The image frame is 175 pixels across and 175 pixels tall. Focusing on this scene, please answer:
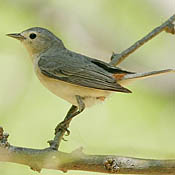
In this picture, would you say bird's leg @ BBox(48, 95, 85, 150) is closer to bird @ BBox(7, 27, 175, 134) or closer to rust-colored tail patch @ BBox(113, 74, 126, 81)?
bird @ BBox(7, 27, 175, 134)

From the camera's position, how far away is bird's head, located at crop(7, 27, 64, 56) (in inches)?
195

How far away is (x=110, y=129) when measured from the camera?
4.96 metres

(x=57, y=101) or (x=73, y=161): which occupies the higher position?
(x=57, y=101)

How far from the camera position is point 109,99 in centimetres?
541

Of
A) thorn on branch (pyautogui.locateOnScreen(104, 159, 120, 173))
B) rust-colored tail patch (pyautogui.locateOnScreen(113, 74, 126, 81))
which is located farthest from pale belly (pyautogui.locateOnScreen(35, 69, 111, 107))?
thorn on branch (pyautogui.locateOnScreen(104, 159, 120, 173))

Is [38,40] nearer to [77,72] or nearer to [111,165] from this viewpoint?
[77,72]

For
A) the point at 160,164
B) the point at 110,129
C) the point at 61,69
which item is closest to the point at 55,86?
the point at 61,69

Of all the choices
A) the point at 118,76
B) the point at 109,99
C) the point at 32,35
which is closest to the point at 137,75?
the point at 118,76

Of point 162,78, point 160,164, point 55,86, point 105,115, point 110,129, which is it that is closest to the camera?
point 160,164

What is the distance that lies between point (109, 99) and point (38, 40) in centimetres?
107

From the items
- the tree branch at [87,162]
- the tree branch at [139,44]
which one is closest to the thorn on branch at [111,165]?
the tree branch at [87,162]

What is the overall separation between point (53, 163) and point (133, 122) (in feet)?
7.43

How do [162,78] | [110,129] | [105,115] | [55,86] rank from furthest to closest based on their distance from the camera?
[162,78]
[105,115]
[110,129]
[55,86]

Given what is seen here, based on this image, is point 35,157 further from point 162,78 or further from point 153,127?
point 162,78
